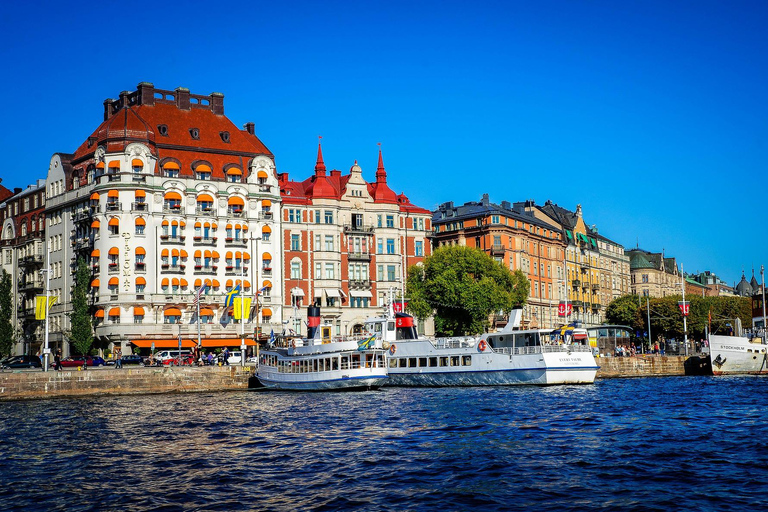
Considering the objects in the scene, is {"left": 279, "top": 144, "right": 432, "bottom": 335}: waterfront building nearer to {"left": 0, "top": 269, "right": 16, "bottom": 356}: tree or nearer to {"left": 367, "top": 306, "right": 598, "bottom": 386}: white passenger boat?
{"left": 0, "top": 269, "right": 16, "bottom": 356}: tree

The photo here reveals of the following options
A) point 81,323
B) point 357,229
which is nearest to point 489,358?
point 357,229

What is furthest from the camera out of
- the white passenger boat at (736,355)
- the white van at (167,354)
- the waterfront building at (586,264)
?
the waterfront building at (586,264)

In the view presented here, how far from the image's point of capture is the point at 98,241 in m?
102

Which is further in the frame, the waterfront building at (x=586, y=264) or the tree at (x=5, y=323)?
the waterfront building at (x=586, y=264)

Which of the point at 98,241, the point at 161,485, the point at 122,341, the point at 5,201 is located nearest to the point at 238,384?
the point at 122,341

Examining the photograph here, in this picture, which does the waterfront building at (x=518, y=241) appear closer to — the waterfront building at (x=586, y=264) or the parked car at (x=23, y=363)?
the waterfront building at (x=586, y=264)

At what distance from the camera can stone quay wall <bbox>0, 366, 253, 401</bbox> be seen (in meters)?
68.1

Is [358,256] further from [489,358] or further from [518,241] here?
[489,358]

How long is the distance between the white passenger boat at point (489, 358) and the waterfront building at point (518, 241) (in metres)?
48.8

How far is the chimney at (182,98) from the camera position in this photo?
111 meters

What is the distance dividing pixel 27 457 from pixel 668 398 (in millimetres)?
38577

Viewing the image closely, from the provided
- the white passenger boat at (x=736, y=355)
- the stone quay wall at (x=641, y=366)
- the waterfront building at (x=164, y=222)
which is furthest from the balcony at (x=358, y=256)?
the white passenger boat at (x=736, y=355)

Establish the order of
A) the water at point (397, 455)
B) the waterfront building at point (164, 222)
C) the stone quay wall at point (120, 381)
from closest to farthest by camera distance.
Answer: the water at point (397, 455)
the stone quay wall at point (120, 381)
the waterfront building at point (164, 222)

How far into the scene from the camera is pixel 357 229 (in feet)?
377
